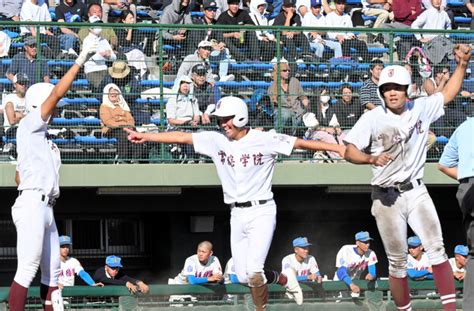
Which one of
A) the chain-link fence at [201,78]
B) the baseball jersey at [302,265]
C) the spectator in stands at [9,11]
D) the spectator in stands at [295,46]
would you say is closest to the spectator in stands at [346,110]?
the chain-link fence at [201,78]

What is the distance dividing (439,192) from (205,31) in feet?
14.8

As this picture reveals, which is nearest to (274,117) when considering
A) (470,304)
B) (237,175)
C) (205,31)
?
(205,31)

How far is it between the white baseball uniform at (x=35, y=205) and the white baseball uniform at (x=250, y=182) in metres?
1.55

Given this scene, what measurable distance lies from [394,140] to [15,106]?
21.1ft

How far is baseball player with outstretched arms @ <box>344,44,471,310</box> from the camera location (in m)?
9.45

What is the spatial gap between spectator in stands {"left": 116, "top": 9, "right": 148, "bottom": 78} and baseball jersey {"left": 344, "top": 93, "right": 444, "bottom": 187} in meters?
6.02

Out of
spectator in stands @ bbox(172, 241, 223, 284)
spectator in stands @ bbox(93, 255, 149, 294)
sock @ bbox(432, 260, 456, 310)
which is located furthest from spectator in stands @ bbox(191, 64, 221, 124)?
sock @ bbox(432, 260, 456, 310)

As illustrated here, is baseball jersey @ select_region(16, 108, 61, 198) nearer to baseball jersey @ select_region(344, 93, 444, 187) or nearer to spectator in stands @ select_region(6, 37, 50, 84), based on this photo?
baseball jersey @ select_region(344, 93, 444, 187)

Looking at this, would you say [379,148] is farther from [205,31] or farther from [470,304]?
[205,31]

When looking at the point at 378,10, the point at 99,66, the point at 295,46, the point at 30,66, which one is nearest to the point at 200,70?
the point at 99,66

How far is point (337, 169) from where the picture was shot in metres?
15.4

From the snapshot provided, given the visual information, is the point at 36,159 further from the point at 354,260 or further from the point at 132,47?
the point at 354,260

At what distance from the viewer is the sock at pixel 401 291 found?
956 centimetres

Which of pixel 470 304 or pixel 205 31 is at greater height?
pixel 205 31
